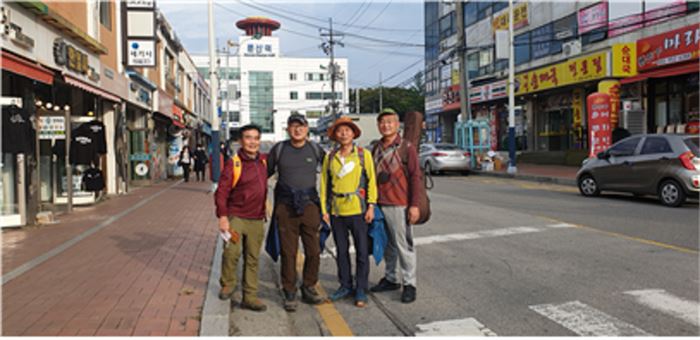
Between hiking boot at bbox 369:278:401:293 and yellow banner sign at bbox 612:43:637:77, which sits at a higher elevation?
yellow banner sign at bbox 612:43:637:77

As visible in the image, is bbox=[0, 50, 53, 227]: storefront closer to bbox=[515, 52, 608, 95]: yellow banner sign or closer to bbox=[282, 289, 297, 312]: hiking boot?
bbox=[282, 289, 297, 312]: hiking boot

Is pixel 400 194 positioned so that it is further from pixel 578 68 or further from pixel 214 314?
pixel 578 68

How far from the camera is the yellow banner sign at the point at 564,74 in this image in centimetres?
2237

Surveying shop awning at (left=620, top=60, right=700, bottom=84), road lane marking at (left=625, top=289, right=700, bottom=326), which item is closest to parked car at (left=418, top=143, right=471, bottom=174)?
shop awning at (left=620, top=60, right=700, bottom=84)

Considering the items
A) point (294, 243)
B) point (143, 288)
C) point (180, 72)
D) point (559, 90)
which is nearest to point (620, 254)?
point (294, 243)

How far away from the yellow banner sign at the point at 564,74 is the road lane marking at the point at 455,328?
2005 cm

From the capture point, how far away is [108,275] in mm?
6227

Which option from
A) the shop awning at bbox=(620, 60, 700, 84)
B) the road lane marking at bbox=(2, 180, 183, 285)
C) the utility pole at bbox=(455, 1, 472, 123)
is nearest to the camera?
the road lane marking at bbox=(2, 180, 183, 285)

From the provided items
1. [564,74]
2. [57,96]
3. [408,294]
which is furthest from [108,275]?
[564,74]

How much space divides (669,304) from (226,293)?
4.00m

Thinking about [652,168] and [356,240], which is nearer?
[356,240]

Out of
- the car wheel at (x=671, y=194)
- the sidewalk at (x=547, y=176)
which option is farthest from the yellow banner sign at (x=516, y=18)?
the car wheel at (x=671, y=194)

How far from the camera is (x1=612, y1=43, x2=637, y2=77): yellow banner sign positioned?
69.6 feet

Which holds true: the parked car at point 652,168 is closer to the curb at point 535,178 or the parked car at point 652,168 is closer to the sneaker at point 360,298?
the curb at point 535,178
